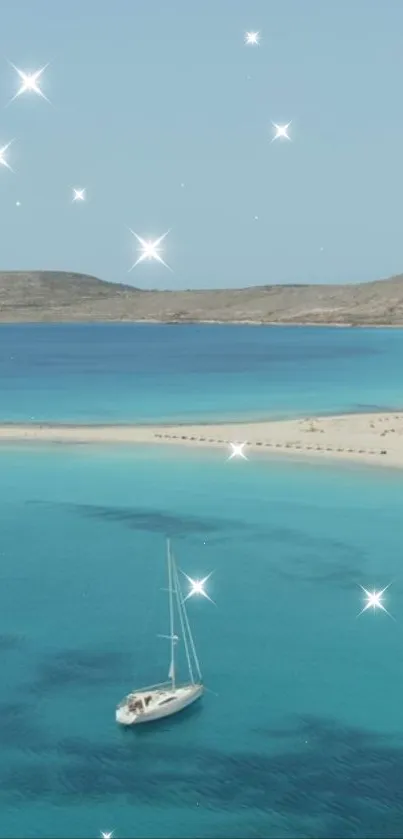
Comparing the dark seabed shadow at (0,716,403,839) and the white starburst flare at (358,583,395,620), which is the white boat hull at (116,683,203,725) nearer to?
the dark seabed shadow at (0,716,403,839)

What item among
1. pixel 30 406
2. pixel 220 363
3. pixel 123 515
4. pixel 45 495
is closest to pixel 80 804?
pixel 123 515

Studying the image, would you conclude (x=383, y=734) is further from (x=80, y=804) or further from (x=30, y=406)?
(x=30, y=406)

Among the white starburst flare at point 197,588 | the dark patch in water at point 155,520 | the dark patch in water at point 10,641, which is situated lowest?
the dark patch in water at point 10,641

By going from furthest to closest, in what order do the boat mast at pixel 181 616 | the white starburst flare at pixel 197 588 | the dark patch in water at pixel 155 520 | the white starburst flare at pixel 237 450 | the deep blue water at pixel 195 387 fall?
1. the deep blue water at pixel 195 387
2. the white starburst flare at pixel 237 450
3. the dark patch in water at pixel 155 520
4. the white starburst flare at pixel 197 588
5. the boat mast at pixel 181 616

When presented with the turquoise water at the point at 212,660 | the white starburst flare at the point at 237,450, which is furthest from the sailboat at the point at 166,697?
the white starburst flare at the point at 237,450

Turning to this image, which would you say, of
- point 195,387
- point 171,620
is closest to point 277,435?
point 171,620

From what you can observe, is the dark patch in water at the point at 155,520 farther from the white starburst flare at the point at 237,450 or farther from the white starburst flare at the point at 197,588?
the white starburst flare at the point at 237,450

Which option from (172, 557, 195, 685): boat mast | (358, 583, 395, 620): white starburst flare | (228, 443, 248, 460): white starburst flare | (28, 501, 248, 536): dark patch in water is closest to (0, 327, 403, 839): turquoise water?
(28, 501, 248, 536): dark patch in water
